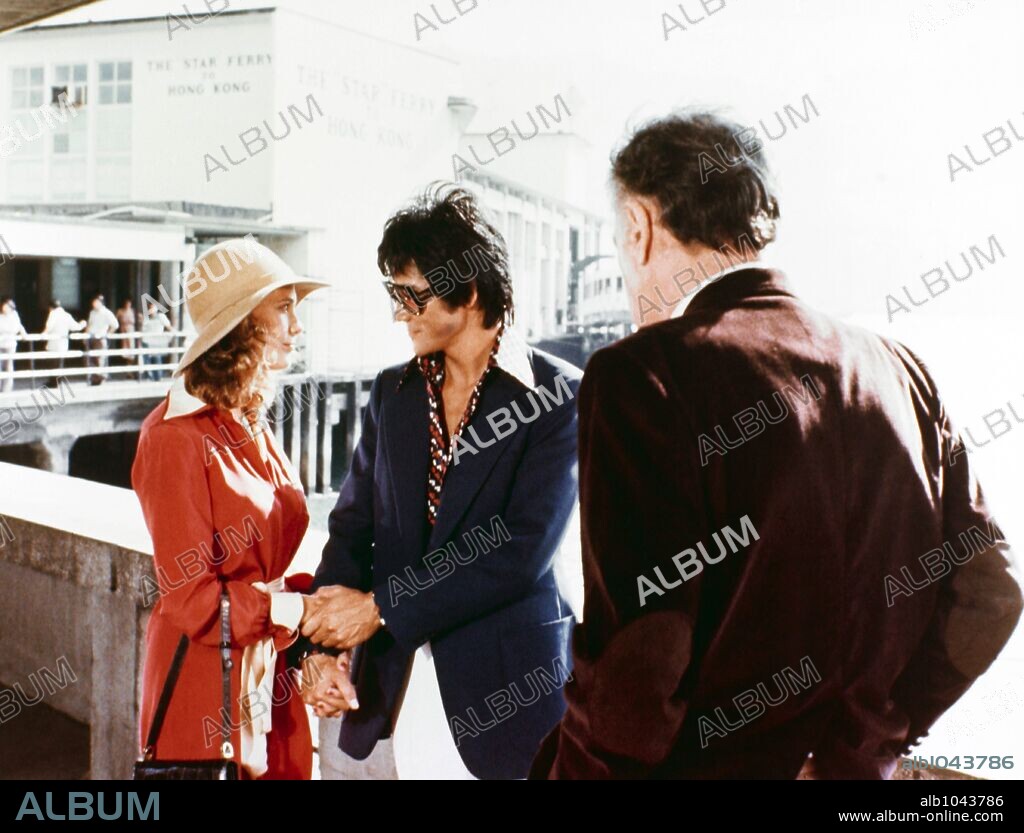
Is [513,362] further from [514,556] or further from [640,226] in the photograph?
[640,226]

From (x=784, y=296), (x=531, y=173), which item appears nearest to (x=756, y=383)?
(x=784, y=296)

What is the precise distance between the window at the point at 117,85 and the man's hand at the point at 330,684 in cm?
2658

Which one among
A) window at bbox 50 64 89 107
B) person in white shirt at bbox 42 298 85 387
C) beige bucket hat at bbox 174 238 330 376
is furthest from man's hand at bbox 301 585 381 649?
window at bbox 50 64 89 107

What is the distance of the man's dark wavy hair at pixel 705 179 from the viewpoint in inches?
48.3

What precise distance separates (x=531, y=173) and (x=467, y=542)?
3125cm

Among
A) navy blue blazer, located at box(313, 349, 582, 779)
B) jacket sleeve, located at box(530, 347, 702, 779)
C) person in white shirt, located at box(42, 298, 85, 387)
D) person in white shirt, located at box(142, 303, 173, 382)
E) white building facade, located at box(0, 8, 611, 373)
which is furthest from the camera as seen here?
white building facade, located at box(0, 8, 611, 373)

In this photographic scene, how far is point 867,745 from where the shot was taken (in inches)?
47.6

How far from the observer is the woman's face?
1954 millimetres

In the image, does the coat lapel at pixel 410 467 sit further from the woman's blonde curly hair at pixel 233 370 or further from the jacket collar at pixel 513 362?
the woman's blonde curly hair at pixel 233 370

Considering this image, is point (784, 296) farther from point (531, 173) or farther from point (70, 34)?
point (531, 173)

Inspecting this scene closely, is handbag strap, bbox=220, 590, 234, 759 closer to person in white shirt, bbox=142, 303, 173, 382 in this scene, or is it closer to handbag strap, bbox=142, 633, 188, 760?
handbag strap, bbox=142, 633, 188, 760

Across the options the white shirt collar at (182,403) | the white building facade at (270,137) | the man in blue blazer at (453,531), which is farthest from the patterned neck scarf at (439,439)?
the white building facade at (270,137)

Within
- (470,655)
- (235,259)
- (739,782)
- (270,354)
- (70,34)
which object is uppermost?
(70,34)

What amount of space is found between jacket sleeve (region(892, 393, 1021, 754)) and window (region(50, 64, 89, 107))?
2690 centimetres
